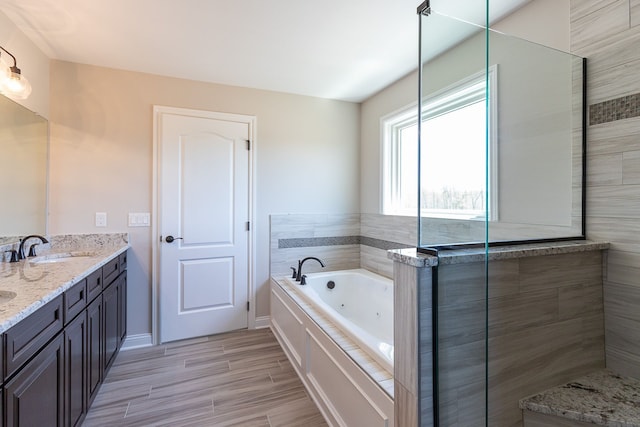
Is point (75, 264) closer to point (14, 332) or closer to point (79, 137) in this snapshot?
point (14, 332)

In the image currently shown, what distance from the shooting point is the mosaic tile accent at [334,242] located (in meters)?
3.07

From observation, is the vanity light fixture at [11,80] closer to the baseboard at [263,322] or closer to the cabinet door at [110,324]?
the cabinet door at [110,324]

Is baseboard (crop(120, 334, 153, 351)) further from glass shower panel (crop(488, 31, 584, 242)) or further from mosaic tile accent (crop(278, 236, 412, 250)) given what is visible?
glass shower panel (crop(488, 31, 584, 242))

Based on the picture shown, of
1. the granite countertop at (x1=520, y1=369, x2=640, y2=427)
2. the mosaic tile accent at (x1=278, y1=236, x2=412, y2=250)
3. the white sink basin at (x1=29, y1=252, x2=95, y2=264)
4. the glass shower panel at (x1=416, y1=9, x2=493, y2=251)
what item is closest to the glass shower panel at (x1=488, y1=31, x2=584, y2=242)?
the glass shower panel at (x1=416, y1=9, x2=493, y2=251)

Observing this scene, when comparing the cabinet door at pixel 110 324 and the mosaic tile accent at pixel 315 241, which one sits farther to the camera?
the mosaic tile accent at pixel 315 241

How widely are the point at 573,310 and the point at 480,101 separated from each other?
3.63 feet

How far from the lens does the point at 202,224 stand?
2.82m

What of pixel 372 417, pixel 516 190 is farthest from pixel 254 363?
pixel 516 190

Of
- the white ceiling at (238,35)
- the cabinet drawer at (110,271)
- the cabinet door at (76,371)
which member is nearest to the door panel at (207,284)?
the cabinet drawer at (110,271)

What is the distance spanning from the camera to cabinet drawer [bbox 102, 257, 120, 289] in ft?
6.53

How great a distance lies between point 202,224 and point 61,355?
1.58 m

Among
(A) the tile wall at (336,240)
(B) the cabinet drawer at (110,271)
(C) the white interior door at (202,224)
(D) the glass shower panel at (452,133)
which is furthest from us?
(A) the tile wall at (336,240)

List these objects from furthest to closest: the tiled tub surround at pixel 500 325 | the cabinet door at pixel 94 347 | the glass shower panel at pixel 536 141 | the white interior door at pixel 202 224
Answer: the white interior door at pixel 202 224 → the cabinet door at pixel 94 347 → the glass shower panel at pixel 536 141 → the tiled tub surround at pixel 500 325

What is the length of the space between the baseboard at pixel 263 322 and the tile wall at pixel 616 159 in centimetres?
260
